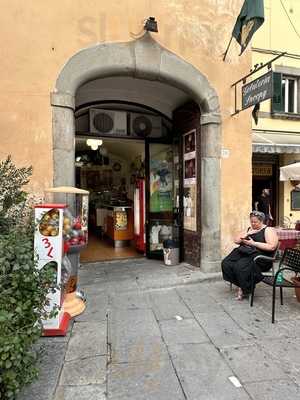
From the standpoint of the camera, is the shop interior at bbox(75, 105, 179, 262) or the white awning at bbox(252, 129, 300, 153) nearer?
the shop interior at bbox(75, 105, 179, 262)

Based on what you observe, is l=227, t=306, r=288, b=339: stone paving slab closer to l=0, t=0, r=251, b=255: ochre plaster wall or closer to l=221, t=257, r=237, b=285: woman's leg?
l=221, t=257, r=237, b=285: woman's leg

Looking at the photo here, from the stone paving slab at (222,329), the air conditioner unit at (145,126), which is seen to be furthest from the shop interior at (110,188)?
the stone paving slab at (222,329)

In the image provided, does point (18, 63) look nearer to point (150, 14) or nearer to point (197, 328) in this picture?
point (150, 14)

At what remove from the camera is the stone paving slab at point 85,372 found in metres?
2.86

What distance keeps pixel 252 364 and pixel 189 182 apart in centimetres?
418

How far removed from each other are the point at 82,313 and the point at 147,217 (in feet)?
11.4

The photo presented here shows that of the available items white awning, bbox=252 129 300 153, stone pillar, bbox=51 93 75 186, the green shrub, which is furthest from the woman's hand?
white awning, bbox=252 129 300 153

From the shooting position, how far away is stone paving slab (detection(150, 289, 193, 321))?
4.36 metres

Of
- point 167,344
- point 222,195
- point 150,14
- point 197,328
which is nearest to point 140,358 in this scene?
point 167,344

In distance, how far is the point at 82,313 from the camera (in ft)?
14.6

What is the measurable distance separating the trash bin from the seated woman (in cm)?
202

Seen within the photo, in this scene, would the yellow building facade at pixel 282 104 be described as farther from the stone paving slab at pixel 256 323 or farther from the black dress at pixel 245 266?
the stone paving slab at pixel 256 323

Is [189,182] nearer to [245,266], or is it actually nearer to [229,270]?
[229,270]

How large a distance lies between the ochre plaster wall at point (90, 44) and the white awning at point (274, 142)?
2.51 metres
